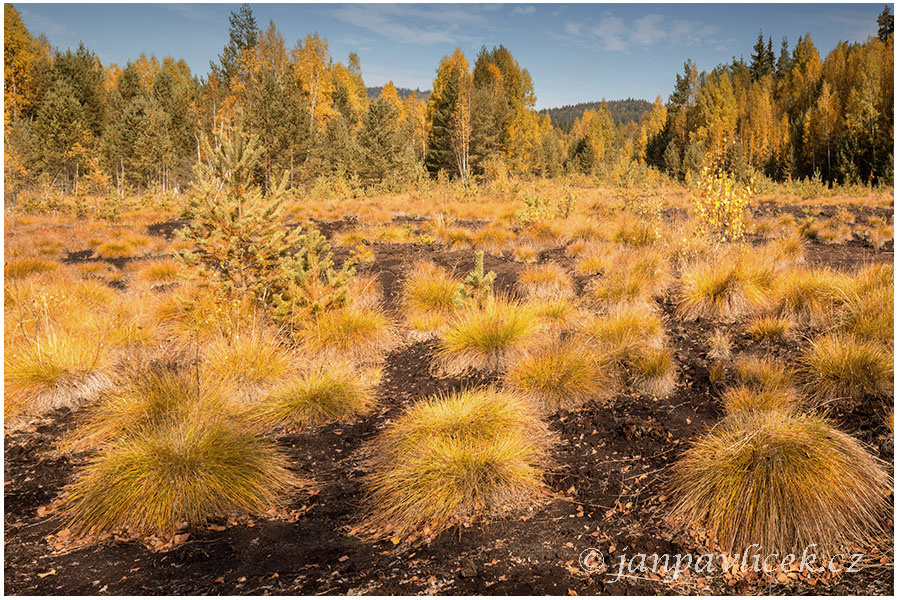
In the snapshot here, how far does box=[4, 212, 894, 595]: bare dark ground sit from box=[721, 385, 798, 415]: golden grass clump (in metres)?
0.23

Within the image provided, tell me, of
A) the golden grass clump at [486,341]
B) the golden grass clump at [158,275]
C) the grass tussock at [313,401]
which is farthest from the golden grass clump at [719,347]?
the golden grass clump at [158,275]

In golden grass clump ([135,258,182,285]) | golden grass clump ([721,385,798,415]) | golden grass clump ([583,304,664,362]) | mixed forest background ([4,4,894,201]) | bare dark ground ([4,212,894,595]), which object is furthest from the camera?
mixed forest background ([4,4,894,201])

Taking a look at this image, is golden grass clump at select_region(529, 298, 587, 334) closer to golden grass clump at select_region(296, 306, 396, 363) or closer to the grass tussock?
golden grass clump at select_region(296, 306, 396, 363)

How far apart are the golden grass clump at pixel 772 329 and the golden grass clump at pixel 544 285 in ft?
8.85

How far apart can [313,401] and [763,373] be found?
423cm

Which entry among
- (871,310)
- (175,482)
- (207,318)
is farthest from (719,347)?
(207,318)

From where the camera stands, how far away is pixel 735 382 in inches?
186

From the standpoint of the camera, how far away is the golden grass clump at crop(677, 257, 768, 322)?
21.5 feet

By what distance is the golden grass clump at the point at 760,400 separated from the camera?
391 cm

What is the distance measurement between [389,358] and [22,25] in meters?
50.1

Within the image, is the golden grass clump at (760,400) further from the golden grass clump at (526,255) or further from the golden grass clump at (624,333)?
the golden grass clump at (526,255)

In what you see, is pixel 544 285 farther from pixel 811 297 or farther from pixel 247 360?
pixel 247 360

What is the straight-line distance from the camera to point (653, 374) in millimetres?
4875

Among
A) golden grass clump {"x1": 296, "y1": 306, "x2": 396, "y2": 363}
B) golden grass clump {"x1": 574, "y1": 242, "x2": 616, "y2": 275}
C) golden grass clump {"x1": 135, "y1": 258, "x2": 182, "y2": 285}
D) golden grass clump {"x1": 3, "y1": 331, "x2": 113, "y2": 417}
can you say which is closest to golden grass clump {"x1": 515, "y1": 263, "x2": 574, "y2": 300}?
golden grass clump {"x1": 574, "y1": 242, "x2": 616, "y2": 275}
